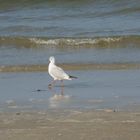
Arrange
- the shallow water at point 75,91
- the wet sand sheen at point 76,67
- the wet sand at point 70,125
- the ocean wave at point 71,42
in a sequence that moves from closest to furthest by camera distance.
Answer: the wet sand at point 70,125, the shallow water at point 75,91, the wet sand sheen at point 76,67, the ocean wave at point 71,42

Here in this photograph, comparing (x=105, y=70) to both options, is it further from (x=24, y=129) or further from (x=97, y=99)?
(x=24, y=129)

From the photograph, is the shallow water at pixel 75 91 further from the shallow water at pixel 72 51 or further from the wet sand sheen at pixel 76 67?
the wet sand sheen at pixel 76 67

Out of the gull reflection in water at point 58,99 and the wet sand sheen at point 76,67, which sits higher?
the wet sand sheen at point 76,67

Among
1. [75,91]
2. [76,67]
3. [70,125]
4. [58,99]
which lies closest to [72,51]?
[76,67]

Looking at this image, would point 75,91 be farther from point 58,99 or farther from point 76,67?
point 76,67

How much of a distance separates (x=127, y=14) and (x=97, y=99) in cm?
1113

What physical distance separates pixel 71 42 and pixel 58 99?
6.63m

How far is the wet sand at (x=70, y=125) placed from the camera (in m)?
6.02

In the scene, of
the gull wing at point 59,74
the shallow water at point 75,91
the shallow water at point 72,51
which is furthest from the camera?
the gull wing at point 59,74

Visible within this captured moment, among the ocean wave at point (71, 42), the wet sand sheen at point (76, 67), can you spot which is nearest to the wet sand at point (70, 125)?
the wet sand sheen at point (76, 67)

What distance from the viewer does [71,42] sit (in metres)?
14.8

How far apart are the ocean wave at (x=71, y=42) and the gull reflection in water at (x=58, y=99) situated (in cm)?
565

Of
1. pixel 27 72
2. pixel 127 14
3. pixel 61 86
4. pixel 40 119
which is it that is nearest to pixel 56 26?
pixel 127 14

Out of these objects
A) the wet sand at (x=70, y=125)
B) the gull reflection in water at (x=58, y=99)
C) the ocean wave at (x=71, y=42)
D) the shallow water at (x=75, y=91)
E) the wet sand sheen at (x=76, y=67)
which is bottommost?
the wet sand at (x=70, y=125)
